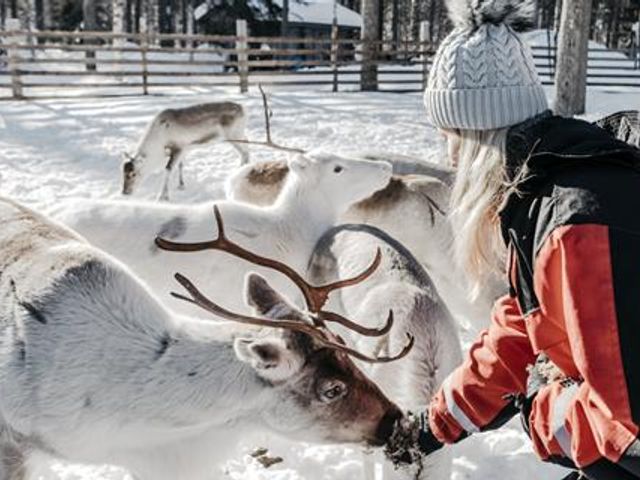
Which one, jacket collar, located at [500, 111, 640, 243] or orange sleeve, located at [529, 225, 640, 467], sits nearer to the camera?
orange sleeve, located at [529, 225, 640, 467]

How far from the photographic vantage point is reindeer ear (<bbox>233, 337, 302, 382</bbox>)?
7.67 feet

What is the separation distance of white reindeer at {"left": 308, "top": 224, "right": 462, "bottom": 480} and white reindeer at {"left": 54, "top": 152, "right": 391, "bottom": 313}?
1.51ft

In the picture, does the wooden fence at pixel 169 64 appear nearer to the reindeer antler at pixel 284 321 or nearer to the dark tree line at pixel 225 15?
the dark tree line at pixel 225 15

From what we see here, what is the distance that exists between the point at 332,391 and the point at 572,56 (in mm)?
11496

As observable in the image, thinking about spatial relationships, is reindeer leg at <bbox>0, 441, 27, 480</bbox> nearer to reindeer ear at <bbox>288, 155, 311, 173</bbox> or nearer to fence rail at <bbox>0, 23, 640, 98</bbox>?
reindeer ear at <bbox>288, 155, 311, 173</bbox>

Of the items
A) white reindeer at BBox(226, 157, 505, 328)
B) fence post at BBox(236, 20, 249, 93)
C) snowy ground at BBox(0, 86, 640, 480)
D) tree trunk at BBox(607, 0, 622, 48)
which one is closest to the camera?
snowy ground at BBox(0, 86, 640, 480)

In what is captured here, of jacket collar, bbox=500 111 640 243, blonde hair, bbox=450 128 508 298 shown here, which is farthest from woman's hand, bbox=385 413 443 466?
jacket collar, bbox=500 111 640 243

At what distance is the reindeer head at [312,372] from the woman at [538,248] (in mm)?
218

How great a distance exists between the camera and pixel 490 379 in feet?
7.18

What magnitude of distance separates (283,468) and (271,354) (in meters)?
1.33

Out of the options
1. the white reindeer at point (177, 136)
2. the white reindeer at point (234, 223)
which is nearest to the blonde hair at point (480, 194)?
the white reindeer at point (234, 223)

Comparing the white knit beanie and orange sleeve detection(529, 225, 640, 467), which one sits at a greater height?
the white knit beanie

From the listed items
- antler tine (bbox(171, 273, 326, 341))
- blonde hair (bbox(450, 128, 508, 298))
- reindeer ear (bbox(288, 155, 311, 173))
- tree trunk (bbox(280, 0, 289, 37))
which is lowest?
antler tine (bbox(171, 273, 326, 341))

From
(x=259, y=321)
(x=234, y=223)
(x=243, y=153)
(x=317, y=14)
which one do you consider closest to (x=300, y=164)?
(x=234, y=223)
